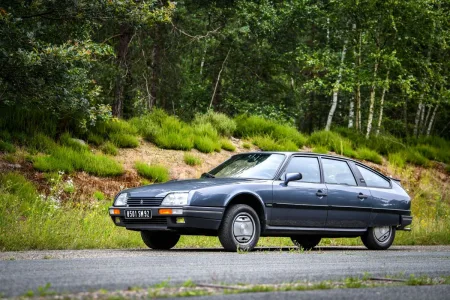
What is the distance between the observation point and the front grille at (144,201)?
10812 millimetres

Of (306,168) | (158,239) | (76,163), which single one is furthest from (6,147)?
(306,168)

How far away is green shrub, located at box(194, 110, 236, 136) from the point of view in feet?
78.9

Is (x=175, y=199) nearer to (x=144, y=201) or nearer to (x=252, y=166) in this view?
(x=144, y=201)

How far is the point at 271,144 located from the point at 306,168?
11463 millimetres

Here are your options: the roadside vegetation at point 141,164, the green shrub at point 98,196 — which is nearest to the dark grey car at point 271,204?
the roadside vegetation at point 141,164

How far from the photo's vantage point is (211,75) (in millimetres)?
33531

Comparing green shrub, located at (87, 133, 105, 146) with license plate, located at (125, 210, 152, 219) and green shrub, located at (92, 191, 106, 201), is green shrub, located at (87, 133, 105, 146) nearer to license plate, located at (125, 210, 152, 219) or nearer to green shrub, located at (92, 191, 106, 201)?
green shrub, located at (92, 191, 106, 201)

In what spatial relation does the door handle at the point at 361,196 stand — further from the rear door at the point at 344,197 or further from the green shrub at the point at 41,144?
the green shrub at the point at 41,144

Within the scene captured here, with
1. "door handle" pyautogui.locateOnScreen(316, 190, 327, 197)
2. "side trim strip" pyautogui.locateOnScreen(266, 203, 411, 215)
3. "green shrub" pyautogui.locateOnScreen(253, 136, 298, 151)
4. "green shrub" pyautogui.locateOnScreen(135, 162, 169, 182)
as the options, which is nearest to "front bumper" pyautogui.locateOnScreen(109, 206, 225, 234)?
"side trim strip" pyautogui.locateOnScreen(266, 203, 411, 215)

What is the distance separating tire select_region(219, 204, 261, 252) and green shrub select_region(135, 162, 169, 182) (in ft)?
29.7

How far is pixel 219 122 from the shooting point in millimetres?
24234

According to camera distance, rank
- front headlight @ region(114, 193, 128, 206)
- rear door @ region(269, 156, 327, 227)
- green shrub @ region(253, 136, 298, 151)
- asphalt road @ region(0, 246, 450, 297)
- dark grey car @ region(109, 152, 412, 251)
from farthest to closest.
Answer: green shrub @ region(253, 136, 298, 151) → rear door @ region(269, 156, 327, 227) → front headlight @ region(114, 193, 128, 206) → dark grey car @ region(109, 152, 412, 251) → asphalt road @ region(0, 246, 450, 297)

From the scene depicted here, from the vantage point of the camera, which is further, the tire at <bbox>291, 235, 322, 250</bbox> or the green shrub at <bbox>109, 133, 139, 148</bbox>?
the green shrub at <bbox>109, 133, 139, 148</bbox>

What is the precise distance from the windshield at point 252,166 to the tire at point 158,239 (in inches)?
48.7
